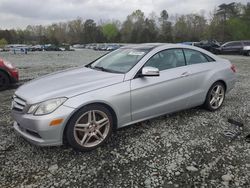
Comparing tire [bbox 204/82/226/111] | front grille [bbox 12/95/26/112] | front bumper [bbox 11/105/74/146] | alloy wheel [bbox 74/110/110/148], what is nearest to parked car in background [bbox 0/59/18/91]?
front grille [bbox 12/95/26/112]

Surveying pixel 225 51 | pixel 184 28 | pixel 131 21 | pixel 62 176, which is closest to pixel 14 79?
pixel 62 176

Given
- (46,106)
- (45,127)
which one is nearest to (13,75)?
(46,106)

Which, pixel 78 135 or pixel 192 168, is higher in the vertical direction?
pixel 78 135

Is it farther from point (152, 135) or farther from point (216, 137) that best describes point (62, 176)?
point (216, 137)

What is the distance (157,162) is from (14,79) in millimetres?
5609

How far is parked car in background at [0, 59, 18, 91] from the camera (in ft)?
22.7

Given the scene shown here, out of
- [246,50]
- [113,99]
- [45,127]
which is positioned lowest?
[45,127]

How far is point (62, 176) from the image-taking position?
285 centimetres

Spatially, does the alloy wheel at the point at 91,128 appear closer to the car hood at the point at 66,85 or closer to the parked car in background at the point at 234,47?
the car hood at the point at 66,85

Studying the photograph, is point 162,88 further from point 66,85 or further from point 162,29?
point 162,29

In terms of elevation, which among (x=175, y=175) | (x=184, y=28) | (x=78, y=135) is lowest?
(x=175, y=175)

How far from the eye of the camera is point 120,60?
167 inches

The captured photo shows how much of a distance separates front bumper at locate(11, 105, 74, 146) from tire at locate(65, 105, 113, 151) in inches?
4.3

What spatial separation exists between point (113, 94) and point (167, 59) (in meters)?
1.35
